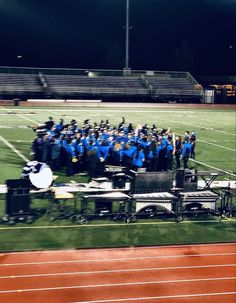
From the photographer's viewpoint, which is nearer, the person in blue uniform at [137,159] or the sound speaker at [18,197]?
the sound speaker at [18,197]

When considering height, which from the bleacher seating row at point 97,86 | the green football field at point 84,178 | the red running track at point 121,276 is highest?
the bleacher seating row at point 97,86

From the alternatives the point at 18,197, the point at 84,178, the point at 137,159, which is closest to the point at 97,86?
the point at 84,178

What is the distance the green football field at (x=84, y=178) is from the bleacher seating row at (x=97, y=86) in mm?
1803

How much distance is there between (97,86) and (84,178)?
26164mm

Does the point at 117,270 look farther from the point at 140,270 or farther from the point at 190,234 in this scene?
the point at 190,234

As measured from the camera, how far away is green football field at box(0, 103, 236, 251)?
8.97 metres

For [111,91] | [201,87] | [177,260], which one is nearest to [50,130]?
[177,260]

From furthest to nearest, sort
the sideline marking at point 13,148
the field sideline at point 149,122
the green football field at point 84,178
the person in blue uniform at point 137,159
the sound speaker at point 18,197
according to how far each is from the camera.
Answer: the field sideline at point 149,122 < the sideline marking at point 13,148 < the person in blue uniform at point 137,159 < the sound speaker at point 18,197 < the green football field at point 84,178

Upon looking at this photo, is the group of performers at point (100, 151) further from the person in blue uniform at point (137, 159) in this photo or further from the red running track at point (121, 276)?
the red running track at point (121, 276)

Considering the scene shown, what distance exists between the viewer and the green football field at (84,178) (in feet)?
29.4

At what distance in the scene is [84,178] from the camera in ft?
45.4

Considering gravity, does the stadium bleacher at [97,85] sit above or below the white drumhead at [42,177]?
above

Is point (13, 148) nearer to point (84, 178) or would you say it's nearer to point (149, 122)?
point (84, 178)

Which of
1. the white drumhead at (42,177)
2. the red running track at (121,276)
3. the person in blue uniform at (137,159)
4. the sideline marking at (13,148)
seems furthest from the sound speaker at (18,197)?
the sideline marking at (13,148)
